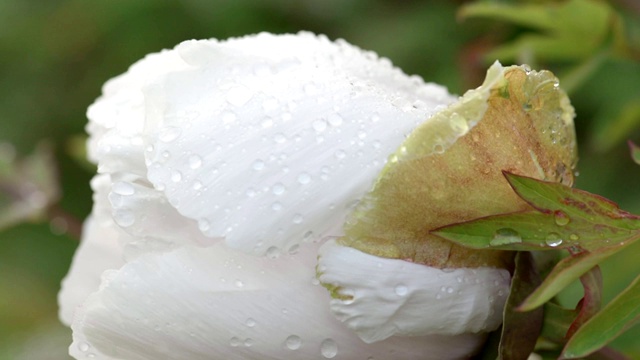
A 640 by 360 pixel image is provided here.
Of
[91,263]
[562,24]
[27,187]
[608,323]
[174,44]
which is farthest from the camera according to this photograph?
[174,44]

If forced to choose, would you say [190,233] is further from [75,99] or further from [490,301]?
[75,99]

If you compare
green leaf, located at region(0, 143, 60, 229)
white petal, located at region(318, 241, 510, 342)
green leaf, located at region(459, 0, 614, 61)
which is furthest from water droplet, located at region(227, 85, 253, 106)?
green leaf, located at region(0, 143, 60, 229)

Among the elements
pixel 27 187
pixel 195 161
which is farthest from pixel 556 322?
pixel 27 187

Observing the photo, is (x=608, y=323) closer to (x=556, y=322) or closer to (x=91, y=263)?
(x=556, y=322)

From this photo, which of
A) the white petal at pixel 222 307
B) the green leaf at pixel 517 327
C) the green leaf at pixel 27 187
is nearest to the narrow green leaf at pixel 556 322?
the green leaf at pixel 517 327

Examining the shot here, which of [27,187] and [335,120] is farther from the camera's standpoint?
[27,187]

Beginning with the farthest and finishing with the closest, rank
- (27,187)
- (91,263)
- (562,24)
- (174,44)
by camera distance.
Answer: (174,44) < (27,187) < (562,24) < (91,263)

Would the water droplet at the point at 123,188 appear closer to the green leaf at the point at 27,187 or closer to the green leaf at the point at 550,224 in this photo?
the green leaf at the point at 550,224
